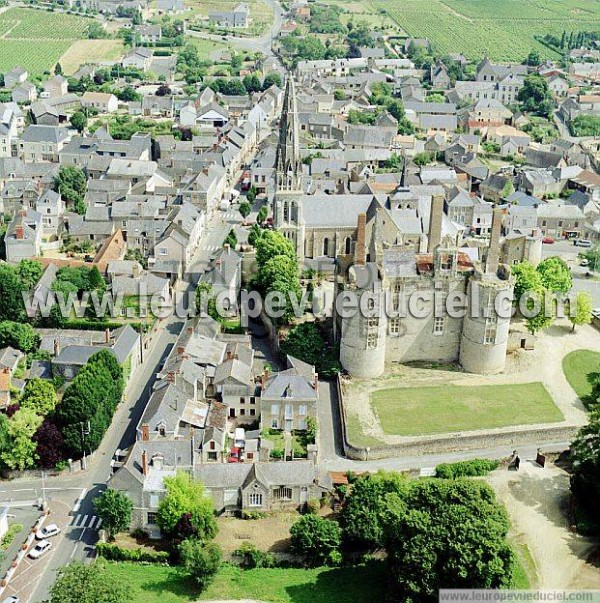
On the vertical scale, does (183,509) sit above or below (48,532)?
above

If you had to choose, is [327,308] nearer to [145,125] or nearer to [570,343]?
[570,343]

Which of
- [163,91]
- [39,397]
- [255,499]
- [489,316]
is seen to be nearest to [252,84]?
[163,91]

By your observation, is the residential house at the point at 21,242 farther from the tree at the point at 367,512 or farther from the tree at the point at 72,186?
the tree at the point at 367,512

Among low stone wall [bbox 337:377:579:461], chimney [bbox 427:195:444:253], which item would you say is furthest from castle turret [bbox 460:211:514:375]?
chimney [bbox 427:195:444:253]

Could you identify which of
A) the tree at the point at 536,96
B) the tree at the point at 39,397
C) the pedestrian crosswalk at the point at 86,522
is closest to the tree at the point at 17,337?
the tree at the point at 39,397

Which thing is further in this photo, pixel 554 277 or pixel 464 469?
pixel 554 277

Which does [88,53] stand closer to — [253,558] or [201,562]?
[253,558]

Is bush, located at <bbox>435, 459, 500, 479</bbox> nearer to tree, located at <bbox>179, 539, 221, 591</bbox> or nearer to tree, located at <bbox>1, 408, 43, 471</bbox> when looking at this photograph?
tree, located at <bbox>179, 539, 221, 591</bbox>

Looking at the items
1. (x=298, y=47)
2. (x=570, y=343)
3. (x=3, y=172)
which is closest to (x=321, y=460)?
(x=570, y=343)
